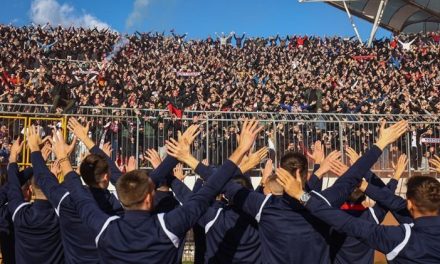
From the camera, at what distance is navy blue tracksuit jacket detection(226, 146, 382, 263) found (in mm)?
4152

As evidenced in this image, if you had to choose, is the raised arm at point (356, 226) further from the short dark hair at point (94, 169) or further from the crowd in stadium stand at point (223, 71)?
the crowd in stadium stand at point (223, 71)

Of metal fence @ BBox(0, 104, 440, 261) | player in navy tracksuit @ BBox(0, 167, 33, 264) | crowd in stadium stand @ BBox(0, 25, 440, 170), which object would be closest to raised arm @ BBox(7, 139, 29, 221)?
player in navy tracksuit @ BBox(0, 167, 33, 264)

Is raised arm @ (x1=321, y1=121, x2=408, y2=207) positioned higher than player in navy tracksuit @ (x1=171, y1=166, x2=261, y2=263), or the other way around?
raised arm @ (x1=321, y1=121, x2=408, y2=207)

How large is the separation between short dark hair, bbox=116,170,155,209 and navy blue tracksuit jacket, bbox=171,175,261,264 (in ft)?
3.97

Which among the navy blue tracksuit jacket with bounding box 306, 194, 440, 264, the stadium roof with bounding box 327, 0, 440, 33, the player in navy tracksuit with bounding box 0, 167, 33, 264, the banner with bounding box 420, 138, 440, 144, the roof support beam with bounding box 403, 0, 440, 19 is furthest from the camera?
the roof support beam with bounding box 403, 0, 440, 19

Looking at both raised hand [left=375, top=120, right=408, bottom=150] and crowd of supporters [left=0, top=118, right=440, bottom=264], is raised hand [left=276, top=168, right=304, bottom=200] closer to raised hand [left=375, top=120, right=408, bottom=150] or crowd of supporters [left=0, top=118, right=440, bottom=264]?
crowd of supporters [left=0, top=118, right=440, bottom=264]

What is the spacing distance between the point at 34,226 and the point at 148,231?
1880 mm

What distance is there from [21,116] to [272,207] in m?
8.62

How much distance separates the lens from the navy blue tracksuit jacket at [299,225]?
4152 mm

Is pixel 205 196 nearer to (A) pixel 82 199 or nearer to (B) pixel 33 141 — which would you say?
(A) pixel 82 199

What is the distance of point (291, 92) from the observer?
21641mm

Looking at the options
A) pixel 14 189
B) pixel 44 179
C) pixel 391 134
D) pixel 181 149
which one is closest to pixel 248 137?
pixel 181 149

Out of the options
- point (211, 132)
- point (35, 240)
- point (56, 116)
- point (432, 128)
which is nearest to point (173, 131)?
point (211, 132)

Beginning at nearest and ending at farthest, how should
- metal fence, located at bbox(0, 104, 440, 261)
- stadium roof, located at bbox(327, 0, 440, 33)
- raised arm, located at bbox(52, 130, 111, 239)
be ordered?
raised arm, located at bbox(52, 130, 111, 239), metal fence, located at bbox(0, 104, 440, 261), stadium roof, located at bbox(327, 0, 440, 33)
